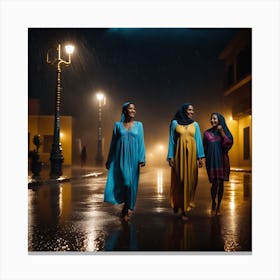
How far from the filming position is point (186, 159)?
6.96 meters

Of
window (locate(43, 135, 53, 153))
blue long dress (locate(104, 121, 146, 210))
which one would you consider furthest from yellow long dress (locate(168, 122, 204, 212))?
window (locate(43, 135, 53, 153))

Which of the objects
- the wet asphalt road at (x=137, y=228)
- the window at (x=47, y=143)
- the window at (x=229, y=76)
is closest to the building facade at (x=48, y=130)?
the window at (x=47, y=143)

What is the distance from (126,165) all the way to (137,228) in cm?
102

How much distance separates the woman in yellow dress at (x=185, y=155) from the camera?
6.95 metres

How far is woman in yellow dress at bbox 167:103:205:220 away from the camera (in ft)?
22.8

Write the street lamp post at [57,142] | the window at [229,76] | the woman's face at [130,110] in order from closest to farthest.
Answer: the woman's face at [130,110] → the street lamp post at [57,142] → the window at [229,76]

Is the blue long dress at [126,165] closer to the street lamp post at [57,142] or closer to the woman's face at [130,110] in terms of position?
the woman's face at [130,110]

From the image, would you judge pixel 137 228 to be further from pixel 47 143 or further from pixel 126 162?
pixel 47 143

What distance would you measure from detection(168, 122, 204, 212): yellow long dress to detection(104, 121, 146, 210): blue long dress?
49 centimetres

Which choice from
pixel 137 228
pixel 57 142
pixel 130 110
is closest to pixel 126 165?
pixel 130 110
